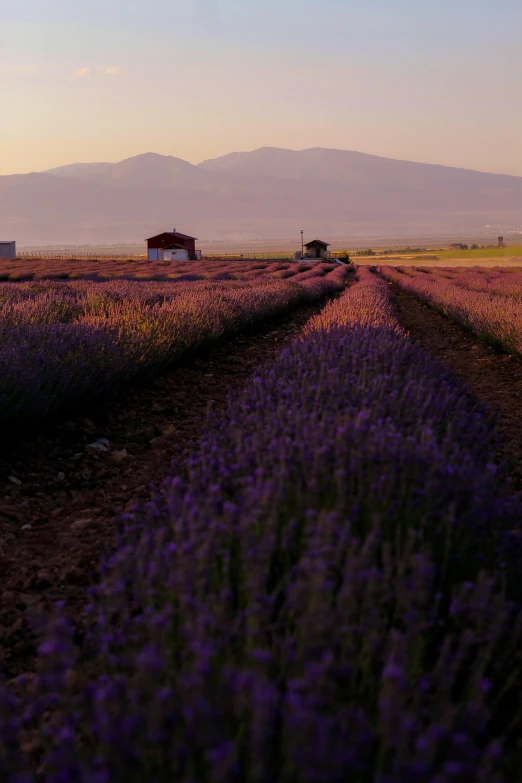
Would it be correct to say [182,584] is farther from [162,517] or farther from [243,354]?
[243,354]

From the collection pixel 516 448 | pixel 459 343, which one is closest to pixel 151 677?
pixel 516 448

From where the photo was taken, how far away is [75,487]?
399cm

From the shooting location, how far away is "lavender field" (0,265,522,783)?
1052mm

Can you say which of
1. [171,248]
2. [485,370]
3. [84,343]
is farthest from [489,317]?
[171,248]

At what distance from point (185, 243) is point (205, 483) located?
57.1 metres

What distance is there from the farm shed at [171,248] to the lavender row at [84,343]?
43.5 meters

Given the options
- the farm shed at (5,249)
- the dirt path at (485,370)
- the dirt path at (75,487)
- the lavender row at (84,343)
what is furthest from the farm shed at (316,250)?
the dirt path at (75,487)

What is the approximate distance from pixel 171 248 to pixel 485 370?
5020cm

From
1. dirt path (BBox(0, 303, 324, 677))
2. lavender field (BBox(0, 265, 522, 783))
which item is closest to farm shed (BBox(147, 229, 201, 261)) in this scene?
dirt path (BBox(0, 303, 324, 677))

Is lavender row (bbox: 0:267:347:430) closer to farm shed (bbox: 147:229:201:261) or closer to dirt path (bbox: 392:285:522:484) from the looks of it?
dirt path (bbox: 392:285:522:484)

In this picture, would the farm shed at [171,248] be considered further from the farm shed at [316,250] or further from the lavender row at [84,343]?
the lavender row at [84,343]

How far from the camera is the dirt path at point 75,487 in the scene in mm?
2625

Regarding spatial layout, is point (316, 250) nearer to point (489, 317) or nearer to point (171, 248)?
point (171, 248)

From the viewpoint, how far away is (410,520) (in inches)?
78.1
